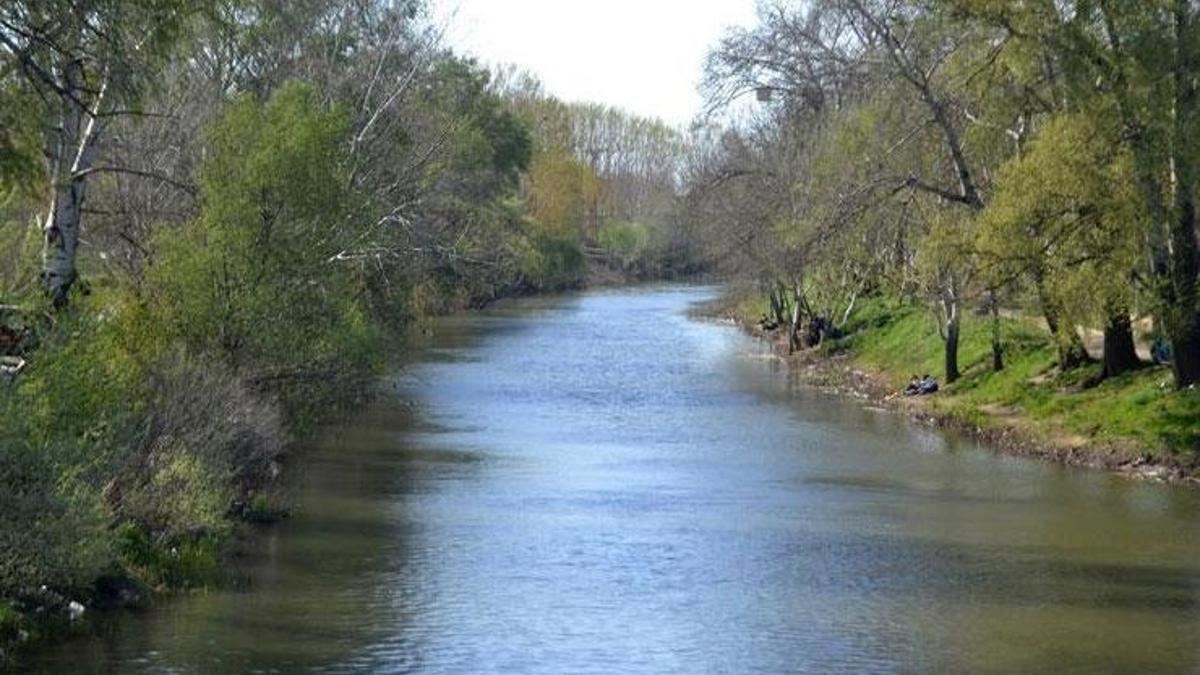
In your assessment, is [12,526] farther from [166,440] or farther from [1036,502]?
[1036,502]

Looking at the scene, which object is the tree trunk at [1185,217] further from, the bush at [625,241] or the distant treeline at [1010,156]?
the bush at [625,241]

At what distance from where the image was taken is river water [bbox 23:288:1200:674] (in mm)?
19406

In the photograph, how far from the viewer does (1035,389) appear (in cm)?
3956

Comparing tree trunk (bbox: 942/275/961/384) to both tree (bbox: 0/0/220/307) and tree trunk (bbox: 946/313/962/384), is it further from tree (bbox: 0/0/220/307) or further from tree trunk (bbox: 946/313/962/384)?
tree (bbox: 0/0/220/307)

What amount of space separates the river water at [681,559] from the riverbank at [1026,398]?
1.07 metres

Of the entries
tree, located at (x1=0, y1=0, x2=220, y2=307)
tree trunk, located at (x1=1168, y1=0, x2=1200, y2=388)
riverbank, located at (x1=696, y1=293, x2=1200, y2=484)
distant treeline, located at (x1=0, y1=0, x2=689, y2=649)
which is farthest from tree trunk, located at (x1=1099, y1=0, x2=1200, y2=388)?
tree, located at (x1=0, y1=0, x2=220, y2=307)

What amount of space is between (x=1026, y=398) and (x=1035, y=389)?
14.8 inches

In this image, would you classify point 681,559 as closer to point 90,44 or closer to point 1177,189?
point 90,44

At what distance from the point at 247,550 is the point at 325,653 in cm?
569

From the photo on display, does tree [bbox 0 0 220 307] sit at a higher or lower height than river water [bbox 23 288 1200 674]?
higher

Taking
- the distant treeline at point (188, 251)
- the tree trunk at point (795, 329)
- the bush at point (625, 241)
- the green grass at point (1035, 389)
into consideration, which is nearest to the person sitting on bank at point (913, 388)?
the green grass at point (1035, 389)

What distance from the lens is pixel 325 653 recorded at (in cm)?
1898

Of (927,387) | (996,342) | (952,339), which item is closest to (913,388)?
(927,387)

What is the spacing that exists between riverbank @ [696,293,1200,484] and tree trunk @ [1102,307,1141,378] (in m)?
0.34
